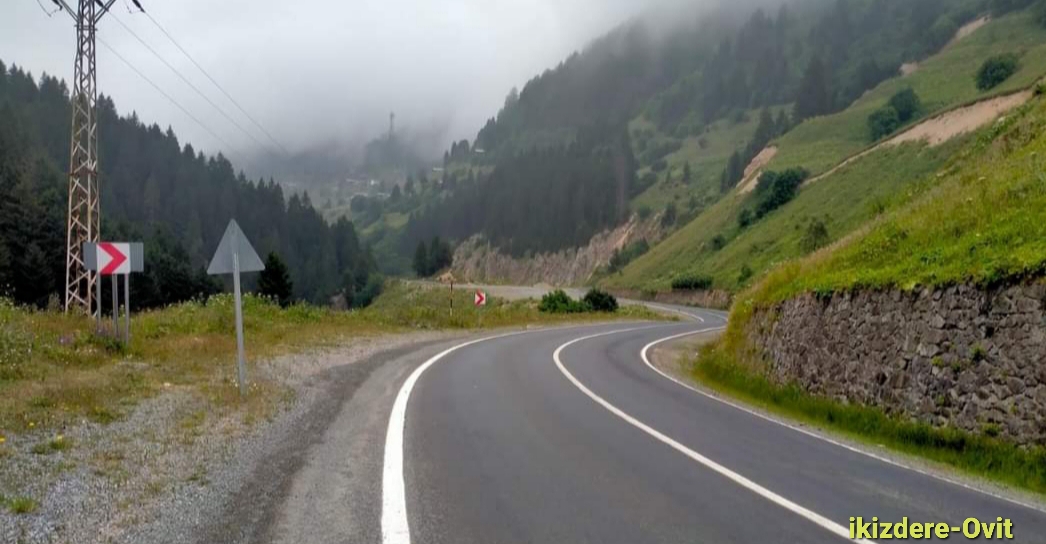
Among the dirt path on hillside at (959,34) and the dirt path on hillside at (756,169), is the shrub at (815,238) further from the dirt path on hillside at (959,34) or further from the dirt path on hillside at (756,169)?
the dirt path on hillside at (959,34)

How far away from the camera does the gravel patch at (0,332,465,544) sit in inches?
225

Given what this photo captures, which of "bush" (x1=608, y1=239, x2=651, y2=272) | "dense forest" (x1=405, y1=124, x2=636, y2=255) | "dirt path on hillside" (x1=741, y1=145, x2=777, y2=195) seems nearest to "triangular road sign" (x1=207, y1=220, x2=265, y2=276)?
"dirt path on hillside" (x1=741, y1=145, x2=777, y2=195)

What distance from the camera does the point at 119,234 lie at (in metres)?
79.1

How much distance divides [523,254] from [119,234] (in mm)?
88375

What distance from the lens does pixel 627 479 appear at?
7.62 metres

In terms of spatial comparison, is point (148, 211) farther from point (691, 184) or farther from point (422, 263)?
point (691, 184)

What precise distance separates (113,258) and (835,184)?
205 feet

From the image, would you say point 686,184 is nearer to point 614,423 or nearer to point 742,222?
point 742,222

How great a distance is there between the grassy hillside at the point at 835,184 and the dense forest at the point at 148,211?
39.0 metres

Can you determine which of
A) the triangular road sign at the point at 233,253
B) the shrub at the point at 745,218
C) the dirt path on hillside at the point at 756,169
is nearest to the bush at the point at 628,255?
the dirt path on hillside at the point at 756,169

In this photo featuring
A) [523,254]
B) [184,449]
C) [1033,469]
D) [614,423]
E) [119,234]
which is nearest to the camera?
[184,449]

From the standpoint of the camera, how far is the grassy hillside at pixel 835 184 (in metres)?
54.2

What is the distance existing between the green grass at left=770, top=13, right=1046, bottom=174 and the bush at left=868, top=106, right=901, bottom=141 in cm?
173

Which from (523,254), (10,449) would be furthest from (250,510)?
(523,254)
